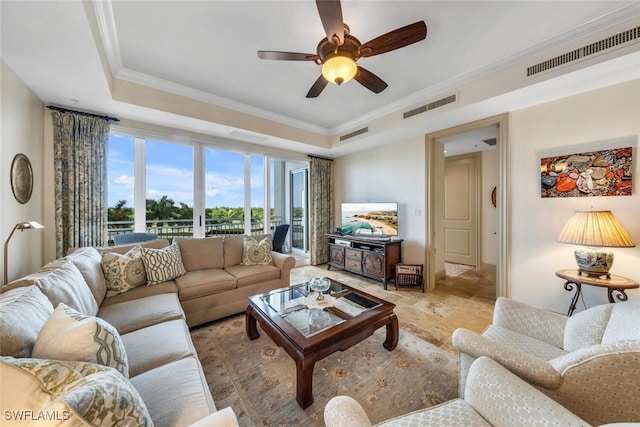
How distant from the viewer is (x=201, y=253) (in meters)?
2.87

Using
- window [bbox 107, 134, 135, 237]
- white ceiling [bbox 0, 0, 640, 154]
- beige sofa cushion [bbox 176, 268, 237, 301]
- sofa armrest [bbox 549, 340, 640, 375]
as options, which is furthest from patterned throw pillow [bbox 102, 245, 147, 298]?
sofa armrest [bbox 549, 340, 640, 375]

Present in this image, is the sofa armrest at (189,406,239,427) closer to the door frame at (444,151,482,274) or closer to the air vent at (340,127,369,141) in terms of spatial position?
the air vent at (340,127,369,141)

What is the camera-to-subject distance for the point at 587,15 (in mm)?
1789

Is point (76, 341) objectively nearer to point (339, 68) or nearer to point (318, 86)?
point (339, 68)

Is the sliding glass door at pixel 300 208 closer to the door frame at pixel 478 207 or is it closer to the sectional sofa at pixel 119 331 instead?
the sectional sofa at pixel 119 331

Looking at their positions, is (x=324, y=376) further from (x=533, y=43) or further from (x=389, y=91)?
(x=533, y=43)

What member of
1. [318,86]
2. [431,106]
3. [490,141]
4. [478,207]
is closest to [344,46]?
[318,86]

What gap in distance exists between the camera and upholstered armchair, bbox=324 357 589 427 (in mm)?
778

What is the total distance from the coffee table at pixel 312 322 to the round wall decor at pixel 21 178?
2257mm

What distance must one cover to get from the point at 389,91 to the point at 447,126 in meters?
1.02

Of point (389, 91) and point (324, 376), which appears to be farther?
point (389, 91)

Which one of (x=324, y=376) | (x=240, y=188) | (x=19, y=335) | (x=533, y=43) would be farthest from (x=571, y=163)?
(x=240, y=188)

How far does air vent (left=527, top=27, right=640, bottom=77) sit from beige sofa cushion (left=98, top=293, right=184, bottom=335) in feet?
12.6

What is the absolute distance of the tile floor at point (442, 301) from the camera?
2.37 meters
